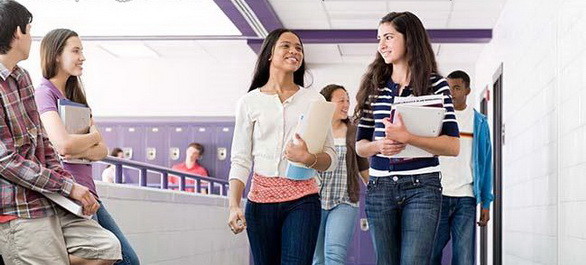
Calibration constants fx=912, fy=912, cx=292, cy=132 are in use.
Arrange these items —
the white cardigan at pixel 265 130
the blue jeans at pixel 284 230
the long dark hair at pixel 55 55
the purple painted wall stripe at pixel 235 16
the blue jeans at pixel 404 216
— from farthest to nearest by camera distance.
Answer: the purple painted wall stripe at pixel 235 16 → the long dark hair at pixel 55 55 → the white cardigan at pixel 265 130 → the blue jeans at pixel 284 230 → the blue jeans at pixel 404 216

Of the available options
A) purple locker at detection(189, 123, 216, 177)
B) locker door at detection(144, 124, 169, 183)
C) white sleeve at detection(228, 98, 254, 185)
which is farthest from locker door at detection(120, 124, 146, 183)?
white sleeve at detection(228, 98, 254, 185)

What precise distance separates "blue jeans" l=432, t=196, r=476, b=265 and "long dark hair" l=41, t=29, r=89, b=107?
218 centimetres

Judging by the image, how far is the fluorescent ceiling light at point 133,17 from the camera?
Result: 348 inches

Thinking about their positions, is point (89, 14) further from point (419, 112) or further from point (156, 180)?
point (419, 112)

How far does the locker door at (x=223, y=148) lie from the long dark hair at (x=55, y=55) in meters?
8.07

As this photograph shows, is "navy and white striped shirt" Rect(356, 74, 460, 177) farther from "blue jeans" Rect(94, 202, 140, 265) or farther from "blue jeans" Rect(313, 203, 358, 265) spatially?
"blue jeans" Rect(313, 203, 358, 265)

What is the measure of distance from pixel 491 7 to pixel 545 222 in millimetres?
3714

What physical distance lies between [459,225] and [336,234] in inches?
29.5

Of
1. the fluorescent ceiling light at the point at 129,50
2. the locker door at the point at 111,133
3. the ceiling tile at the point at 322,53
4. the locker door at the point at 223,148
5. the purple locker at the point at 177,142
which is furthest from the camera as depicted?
the locker door at the point at 111,133

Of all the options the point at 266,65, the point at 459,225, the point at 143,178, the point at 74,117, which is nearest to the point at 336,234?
the point at 459,225

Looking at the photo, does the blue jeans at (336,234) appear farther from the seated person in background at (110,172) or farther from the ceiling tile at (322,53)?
the ceiling tile at (322,53)

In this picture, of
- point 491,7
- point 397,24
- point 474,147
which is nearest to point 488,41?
point 491,7

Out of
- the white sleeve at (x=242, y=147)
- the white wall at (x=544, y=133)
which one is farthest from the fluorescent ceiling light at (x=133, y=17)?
the white sleeve at (x=242, y=147)

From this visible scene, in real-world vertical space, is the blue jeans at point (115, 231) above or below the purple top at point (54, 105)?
below
